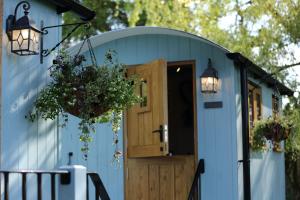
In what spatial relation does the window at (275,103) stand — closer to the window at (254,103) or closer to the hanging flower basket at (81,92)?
the window at (254,103)

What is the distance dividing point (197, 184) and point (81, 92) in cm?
313

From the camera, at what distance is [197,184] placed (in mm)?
8211

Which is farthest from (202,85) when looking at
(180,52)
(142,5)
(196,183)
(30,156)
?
(142,5)

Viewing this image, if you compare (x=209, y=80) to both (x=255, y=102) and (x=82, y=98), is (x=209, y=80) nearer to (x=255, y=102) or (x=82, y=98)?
(x=255, y=102)

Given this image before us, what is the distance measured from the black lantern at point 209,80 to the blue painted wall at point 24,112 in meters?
2.65

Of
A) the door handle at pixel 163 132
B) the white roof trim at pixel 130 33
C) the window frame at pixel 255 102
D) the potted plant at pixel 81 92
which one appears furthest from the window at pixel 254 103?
the potted plant at pixel 81 92

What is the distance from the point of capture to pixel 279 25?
38.4 ft

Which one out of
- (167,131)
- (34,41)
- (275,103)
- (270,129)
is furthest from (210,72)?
(275,103)

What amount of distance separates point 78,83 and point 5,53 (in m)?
0.73

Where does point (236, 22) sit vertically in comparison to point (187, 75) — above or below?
above

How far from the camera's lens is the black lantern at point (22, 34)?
210 inches

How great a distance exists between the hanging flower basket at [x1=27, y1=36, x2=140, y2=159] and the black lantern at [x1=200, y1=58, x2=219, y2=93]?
2488 mm

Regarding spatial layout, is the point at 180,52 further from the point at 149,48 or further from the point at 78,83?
the point at 78,83

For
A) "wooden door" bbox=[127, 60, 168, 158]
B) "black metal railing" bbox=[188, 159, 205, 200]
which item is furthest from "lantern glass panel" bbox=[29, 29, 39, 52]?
"black metal railing" bbox=[188, 159, 205, 200]
